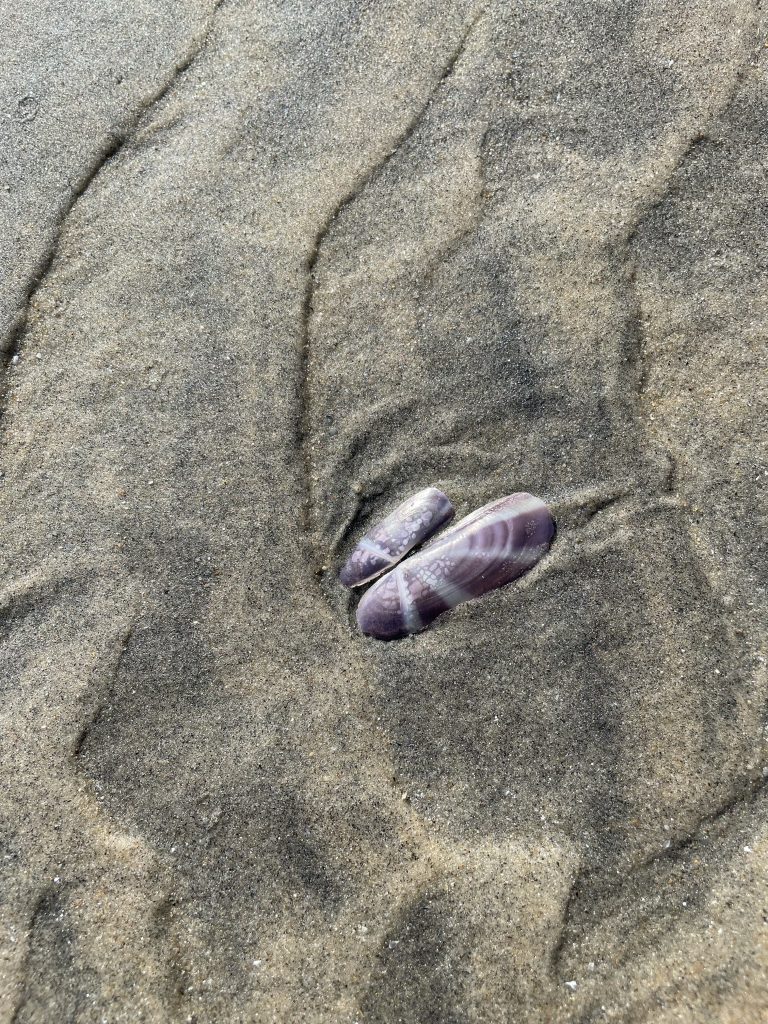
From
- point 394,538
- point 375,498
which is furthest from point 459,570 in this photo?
point 375,498

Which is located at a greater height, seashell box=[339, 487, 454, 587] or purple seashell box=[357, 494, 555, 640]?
seashell box=[339, 487, 454, 587]

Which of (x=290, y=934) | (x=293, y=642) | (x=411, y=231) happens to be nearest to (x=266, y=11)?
(x=411, y=231)

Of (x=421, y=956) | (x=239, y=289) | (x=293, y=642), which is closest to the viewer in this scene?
(x=421, y=956)

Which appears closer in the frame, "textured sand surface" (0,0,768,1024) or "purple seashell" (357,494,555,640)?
"textured sand surface" (0,0,768,1024)

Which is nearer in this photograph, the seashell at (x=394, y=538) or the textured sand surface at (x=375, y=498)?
the textured sand surface at (x=375, y=498)

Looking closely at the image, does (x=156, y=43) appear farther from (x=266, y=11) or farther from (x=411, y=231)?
(x=411, y=231)

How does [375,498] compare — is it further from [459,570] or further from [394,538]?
[459,570]
